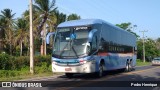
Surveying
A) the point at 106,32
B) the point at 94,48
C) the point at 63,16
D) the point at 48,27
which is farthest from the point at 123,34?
the point at 63,16

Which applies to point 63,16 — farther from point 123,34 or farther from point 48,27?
→ point 123,34

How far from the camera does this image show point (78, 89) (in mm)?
14656

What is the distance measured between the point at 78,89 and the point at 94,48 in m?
6.28

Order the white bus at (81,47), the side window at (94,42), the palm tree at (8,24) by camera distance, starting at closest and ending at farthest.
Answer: the white bus at (81,47), the side window at (94,42), the palm tree at (8,24)

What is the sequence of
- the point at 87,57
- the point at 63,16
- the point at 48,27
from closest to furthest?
1. the point at 87,57
2. the point at 48,27
3. the point at 63,16

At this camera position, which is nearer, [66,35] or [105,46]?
[66,35]

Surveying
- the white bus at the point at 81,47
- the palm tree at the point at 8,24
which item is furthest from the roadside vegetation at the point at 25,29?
the white bus at the point at 81,47

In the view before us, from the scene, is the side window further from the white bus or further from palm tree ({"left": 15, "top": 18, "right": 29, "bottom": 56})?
palm tree ({"left": 15, "top": 18, "right": 29, "bottom": 56})

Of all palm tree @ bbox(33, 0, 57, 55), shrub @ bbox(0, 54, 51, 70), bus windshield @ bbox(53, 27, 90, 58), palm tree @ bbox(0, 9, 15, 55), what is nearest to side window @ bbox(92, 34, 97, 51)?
bus windshield @ bbox(53, 27, 90, 58)

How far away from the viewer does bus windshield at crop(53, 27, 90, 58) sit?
20031 mm

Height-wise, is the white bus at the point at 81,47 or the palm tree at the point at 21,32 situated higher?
the palm tree at the point at 21,32

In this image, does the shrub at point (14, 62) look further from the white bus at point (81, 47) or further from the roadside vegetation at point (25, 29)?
the white bus at point (81, 47)

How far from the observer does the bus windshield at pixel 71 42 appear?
2003 cm

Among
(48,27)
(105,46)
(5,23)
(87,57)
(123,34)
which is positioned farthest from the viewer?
(5,23)
